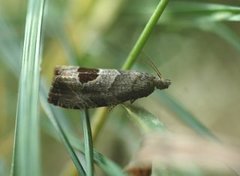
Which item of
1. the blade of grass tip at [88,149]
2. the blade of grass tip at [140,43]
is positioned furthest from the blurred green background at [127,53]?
the blade of grass tip at [88,149]

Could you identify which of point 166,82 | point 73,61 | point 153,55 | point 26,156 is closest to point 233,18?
point 166,82

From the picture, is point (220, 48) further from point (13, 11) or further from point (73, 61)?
point (73, 61)

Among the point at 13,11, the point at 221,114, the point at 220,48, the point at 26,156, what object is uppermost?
the point at 26,156

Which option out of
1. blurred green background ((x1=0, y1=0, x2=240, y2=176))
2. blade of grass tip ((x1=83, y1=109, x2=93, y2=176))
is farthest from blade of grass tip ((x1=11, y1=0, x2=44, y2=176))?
blurred green background ((x1=0, y1=0, x2=240, y2=176))

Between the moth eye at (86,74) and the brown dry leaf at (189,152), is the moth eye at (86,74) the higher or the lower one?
the lower one

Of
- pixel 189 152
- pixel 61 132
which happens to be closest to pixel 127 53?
pixel 61 132

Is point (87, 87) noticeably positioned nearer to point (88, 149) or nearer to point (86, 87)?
point (86, 87)

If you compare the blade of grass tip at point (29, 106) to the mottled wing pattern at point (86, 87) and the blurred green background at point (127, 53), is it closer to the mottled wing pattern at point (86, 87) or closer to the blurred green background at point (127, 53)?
the mottled wing pattern at point (86, 87)
